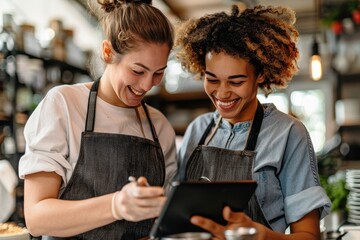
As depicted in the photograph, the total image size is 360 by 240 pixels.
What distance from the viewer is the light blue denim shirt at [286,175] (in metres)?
1.93

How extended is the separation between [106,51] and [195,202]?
79 centimetres

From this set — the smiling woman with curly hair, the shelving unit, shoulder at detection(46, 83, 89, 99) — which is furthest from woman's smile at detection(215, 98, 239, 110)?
the shelving unit

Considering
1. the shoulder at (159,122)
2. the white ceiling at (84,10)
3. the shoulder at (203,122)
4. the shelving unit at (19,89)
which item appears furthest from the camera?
the white ceiling at (84,10)

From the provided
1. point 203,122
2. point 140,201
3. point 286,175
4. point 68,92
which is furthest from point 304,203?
point 68,92

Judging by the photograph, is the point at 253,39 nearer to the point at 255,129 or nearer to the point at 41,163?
the point at 255,129

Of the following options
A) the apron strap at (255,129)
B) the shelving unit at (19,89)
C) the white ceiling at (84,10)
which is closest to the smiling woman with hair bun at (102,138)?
the apron strap at (255,129)

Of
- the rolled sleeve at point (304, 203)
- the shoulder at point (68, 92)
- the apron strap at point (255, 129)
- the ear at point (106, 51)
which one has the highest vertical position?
the ear at point (106, 51)

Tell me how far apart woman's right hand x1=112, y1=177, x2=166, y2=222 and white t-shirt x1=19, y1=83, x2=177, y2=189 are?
16.0 inches

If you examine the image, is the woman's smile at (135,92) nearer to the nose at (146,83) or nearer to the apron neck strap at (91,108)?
the nose at (146,83)

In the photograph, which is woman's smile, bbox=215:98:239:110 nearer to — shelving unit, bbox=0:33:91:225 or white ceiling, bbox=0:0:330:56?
shelving unit, bbox=0:33:91:225

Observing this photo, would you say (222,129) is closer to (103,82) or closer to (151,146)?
(151,146)

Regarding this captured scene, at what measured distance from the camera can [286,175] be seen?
1.99m

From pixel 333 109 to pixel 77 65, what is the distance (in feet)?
12.2

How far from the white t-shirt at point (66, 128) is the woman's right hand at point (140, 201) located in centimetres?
41
